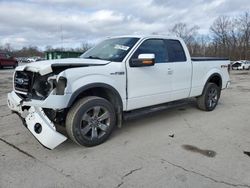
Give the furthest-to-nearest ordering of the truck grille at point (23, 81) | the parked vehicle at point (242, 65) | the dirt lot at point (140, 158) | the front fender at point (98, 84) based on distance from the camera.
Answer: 1. the parked vehicle at point (242, 65)
2. the truck grille at point (23, 81)
3. the front fender at point (98, 84)
4. the dirt lot at point (140, 158)

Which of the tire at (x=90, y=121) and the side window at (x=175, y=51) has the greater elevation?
the side window at (x=175, y=51)

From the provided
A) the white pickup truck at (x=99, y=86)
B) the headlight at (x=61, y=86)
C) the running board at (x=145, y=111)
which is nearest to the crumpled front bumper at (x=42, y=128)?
the white pickup truck at (x=99, y=86)

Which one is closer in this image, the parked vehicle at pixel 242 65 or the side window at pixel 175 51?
the side window at pixel 175 51

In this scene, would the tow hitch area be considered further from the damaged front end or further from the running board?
the running board

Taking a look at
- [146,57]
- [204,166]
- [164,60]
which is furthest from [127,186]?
[164,60]

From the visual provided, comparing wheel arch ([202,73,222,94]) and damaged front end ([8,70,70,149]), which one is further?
wheel arch ([202,73,222,94])

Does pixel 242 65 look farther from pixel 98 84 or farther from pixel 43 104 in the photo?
pixel 43 104

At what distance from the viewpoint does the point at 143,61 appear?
4.70m

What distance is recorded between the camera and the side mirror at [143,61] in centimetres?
464

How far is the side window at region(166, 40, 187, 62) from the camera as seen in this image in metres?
5.66

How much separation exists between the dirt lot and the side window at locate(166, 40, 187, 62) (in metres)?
1.44

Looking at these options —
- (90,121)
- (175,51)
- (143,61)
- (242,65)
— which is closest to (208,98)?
(175,51)

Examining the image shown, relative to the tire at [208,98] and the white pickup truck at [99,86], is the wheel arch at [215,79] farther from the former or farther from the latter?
the white pickup truck at [99,86]

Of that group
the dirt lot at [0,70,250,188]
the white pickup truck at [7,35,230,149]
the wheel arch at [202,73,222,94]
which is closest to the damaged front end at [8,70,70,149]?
the white pickup truck at [7,35,230,149]
